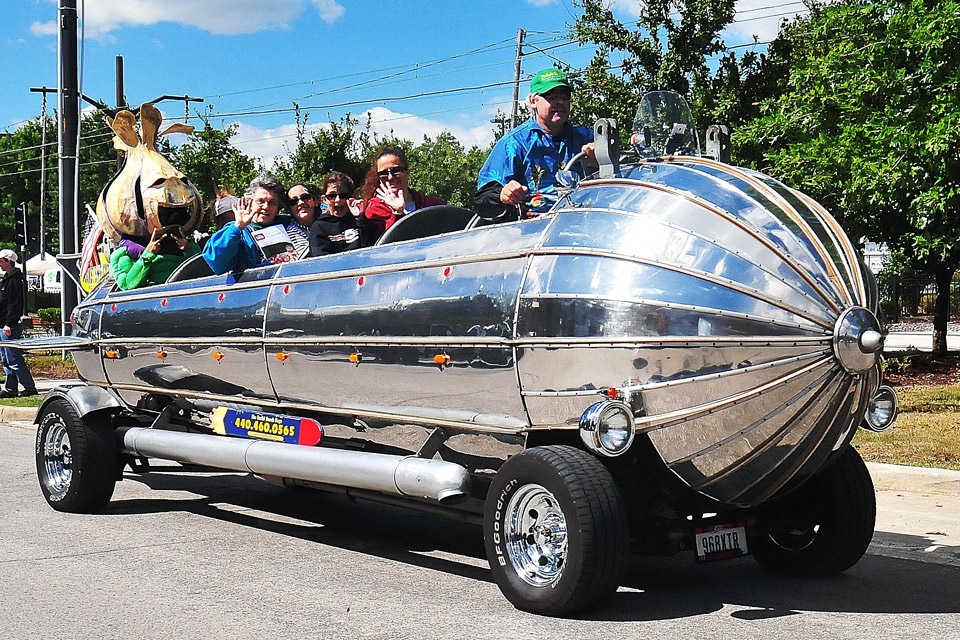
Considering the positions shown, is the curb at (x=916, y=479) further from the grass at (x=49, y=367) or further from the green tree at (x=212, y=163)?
the green tree at (x=212, y=163)

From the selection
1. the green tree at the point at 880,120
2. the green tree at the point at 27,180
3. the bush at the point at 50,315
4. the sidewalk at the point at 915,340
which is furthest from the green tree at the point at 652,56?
the green tree at the point at 27,180

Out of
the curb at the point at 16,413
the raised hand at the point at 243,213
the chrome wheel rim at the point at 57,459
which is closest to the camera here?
the raised hand at the point at 243,213

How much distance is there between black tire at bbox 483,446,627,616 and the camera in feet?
16.2

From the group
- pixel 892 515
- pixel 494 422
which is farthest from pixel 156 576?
pixel 892 515

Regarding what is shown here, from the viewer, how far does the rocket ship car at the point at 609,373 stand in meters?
4.93

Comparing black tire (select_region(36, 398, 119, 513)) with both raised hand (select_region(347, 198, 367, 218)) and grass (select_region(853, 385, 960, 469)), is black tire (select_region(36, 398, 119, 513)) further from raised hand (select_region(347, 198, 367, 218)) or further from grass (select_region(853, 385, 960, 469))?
grass (select_region(853, 385, 960, 469))

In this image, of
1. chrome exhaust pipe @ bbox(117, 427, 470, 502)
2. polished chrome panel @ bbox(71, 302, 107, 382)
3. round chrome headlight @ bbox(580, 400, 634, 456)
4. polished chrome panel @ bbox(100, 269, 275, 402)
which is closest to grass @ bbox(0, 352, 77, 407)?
polished chrome panel @ bbox(71, 302, 107, 382)

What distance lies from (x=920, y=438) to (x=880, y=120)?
496 cm

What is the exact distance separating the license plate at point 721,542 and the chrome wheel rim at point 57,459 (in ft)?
16.0

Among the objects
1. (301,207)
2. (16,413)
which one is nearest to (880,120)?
(301,207)

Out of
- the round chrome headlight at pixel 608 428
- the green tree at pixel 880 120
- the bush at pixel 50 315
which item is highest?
the green tree at pixel 880 120

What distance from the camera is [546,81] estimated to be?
22.1 feet

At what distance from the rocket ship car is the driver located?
1.31 ft

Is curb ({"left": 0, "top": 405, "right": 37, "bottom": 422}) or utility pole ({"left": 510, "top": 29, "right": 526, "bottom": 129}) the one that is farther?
utility pole ({"left": 510, "top": 29, "right": 526, "bottom": 129})
